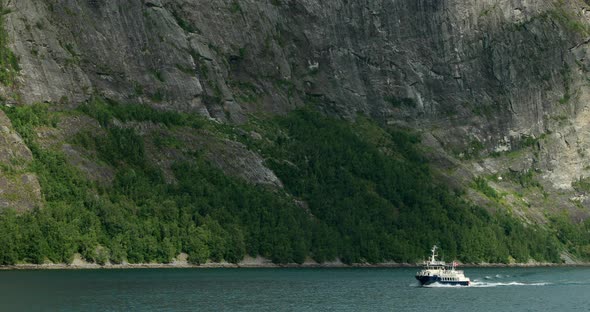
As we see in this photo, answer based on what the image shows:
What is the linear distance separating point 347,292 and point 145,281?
101 feet

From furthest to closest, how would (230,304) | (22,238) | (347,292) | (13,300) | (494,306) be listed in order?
(22,238) → (347,292) → (494,306) → (230,304) → (13,300)

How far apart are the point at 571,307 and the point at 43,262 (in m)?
85.1

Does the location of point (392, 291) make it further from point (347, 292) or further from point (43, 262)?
point (43, 262)

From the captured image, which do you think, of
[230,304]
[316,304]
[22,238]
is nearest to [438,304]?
[316,304]

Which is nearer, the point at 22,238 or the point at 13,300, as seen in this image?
the point at 13,300

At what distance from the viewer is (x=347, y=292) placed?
177 metres

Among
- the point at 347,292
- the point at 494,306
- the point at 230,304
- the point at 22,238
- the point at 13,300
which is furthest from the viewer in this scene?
the point at 22,238

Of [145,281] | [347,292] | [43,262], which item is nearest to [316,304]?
[347,292]

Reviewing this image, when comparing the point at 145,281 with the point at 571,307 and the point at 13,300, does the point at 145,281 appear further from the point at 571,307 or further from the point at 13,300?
the point at 571,307

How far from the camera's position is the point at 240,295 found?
537 feet

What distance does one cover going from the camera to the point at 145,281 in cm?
18200

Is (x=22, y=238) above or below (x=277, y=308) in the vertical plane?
above

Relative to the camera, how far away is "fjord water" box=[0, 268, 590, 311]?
480 feet

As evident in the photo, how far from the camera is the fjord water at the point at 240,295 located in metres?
146
